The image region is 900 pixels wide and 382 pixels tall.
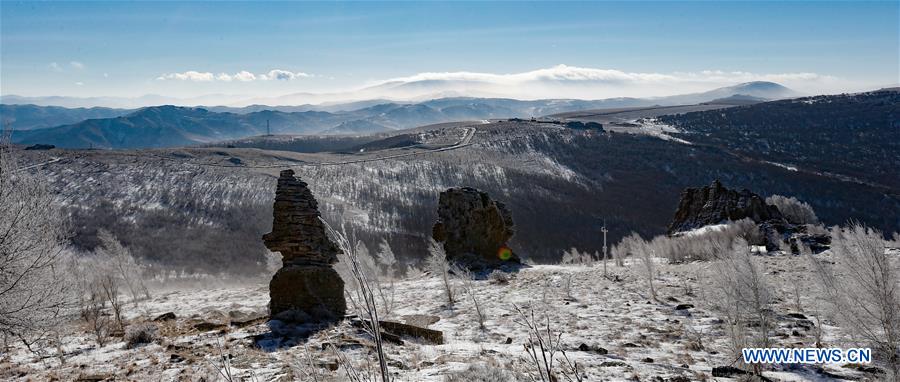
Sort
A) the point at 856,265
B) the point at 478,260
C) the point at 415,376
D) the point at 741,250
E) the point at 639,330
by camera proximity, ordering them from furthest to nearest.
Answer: the point at 478,260 < the point at 639,330 < the point at 741,250 < the point at 856,265 < the point at 415,376

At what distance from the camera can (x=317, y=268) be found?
48.2ft

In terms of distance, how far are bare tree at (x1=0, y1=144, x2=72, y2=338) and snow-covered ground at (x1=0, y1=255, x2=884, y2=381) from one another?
1289mm

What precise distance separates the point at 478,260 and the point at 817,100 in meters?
189

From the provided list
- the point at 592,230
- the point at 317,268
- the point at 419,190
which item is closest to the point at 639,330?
the point at 317,268

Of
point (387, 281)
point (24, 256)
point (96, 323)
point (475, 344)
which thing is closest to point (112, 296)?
point (96, 323)

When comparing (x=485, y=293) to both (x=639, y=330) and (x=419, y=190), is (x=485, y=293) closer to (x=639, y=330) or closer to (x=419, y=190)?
(x=639, y=330)

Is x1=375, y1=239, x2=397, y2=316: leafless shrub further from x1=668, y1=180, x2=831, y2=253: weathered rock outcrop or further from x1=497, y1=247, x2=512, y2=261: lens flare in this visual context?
x1=668, y1=180, x2=831, y2=253: weathered rock outcrop

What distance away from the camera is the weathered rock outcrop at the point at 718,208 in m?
36.4

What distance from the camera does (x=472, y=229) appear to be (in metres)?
31.3

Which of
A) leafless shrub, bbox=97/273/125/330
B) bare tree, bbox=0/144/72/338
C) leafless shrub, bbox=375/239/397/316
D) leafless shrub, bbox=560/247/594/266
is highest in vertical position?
bare tree, bbox=0/144/72/338

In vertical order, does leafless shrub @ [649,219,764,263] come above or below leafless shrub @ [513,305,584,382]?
below

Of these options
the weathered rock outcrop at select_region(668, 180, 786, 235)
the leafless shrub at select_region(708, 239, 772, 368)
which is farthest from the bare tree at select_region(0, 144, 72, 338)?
the weathered rock outcrop at select_region(668, 180, 786, 235)

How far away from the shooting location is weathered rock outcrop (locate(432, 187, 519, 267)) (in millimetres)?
31078

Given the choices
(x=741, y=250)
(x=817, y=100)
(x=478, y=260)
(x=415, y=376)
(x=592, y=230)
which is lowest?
(x=592, y=230)
